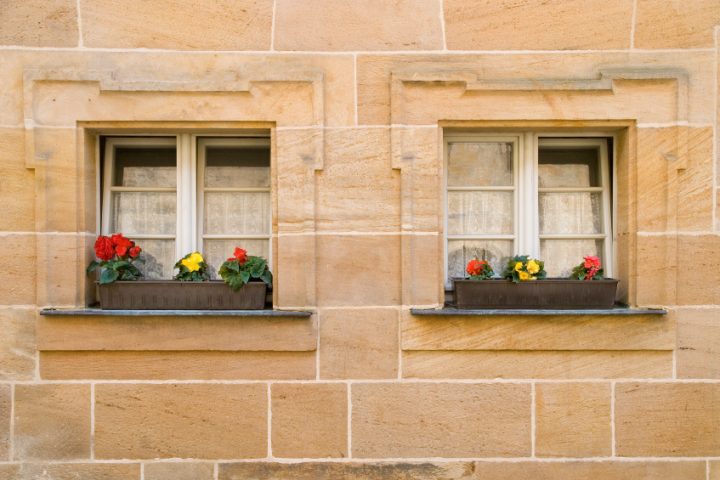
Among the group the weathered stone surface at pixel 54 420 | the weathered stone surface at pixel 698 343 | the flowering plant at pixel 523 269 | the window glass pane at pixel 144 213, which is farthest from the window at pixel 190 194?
the weathered stone surface at pixel 698 343

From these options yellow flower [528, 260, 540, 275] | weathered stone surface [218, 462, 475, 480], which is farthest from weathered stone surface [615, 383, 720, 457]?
weathered stone surface [218, 462, 475, 480]

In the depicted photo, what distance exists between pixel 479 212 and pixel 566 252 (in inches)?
28.0

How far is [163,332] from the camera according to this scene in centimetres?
433

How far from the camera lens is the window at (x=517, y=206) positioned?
15.2ft

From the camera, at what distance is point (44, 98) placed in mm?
4340

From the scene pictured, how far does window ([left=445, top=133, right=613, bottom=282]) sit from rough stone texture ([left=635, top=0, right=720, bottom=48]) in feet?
2.62

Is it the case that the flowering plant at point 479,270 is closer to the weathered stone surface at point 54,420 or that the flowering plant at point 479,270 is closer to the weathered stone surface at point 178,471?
the weathered stone surface at point 178,471

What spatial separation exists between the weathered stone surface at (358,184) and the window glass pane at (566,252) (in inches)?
47.2

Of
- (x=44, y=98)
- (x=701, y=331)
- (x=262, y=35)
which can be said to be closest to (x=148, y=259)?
(x=44, y=98)

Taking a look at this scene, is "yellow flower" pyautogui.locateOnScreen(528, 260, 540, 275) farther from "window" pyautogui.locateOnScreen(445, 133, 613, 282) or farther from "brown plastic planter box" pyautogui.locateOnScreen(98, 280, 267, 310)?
"brown plastic planter box" pyautogui.locateOnScreen(98, 280, 267, 310)

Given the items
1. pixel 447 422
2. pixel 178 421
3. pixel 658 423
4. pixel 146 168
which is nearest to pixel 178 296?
pixel 178 421

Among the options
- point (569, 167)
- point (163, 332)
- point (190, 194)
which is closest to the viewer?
point (163, 332)

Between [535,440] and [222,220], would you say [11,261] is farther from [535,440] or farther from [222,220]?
[535,440]

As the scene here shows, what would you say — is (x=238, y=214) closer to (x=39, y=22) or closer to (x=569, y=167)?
(x=39, y=22)
